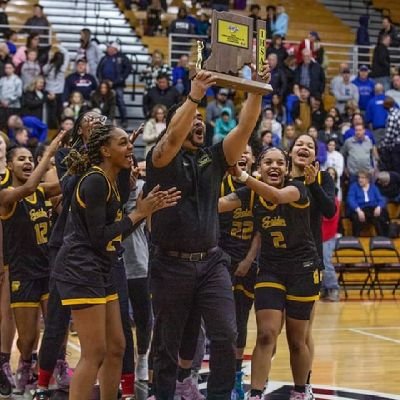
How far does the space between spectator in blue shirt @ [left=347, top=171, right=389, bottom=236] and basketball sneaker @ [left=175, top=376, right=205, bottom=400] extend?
8925 mm

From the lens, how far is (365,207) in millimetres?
15195

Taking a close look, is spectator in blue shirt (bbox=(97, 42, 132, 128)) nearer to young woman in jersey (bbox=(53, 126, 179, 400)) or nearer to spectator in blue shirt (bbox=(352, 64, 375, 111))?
spectator in blue shirt (bbox=(352, 64, 375, 111))

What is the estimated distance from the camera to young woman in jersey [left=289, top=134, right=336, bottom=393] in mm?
6512

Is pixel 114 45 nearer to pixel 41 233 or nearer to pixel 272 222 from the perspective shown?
pixel 41 233

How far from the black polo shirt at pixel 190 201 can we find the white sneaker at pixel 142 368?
1857 millimetres

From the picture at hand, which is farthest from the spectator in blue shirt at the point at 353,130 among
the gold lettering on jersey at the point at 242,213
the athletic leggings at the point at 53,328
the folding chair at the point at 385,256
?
the athletic leggings at the point at 53,328

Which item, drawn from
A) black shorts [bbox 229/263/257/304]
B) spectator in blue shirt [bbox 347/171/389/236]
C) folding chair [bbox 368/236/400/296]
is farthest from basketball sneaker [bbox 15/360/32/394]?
spectator in blue shirt [bbox 347/171/389/236]

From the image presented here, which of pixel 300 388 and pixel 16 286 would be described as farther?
pixel 16 286

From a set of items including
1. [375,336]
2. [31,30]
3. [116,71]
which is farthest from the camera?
[31,30]

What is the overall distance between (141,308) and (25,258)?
92 cm

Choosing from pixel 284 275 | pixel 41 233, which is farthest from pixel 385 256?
pixel 41 233

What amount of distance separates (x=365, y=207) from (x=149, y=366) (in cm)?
909

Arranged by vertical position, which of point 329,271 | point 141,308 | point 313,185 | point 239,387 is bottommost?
point 329,271

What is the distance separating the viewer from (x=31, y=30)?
17984 mm
